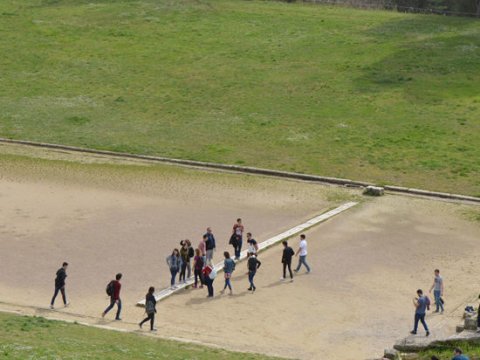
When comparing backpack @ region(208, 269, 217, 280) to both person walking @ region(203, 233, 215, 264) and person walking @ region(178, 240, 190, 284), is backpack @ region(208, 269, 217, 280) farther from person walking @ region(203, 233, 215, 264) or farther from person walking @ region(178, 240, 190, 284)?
person walking @ region(203, 233, 215, 264)

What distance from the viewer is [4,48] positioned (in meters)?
69.4

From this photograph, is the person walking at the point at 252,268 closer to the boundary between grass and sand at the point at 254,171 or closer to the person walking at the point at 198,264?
the person walking at the point at 198,264

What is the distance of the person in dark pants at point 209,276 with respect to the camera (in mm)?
33844

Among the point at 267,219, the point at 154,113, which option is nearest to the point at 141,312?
the point at 267,219

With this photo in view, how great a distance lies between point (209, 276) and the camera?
111 ft

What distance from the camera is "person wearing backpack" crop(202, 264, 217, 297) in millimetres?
33844

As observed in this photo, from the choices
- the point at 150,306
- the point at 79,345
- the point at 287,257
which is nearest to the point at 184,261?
the point at 287,257

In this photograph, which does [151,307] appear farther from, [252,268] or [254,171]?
[254,171]

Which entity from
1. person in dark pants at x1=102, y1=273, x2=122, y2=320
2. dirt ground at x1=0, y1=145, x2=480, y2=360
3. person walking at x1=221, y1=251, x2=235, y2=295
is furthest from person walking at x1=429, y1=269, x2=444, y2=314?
person in dark pants at x1=102, y1=273, x2=122, y2=320

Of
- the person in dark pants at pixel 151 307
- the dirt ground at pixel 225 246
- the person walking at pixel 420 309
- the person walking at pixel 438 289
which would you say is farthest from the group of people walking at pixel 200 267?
the person walking at pixel 420 309

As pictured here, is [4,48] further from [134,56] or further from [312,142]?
[312,142]

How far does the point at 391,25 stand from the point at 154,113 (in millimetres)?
20325

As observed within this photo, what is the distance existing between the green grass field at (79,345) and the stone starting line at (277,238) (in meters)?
3.92

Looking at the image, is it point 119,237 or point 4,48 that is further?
point 4,48
